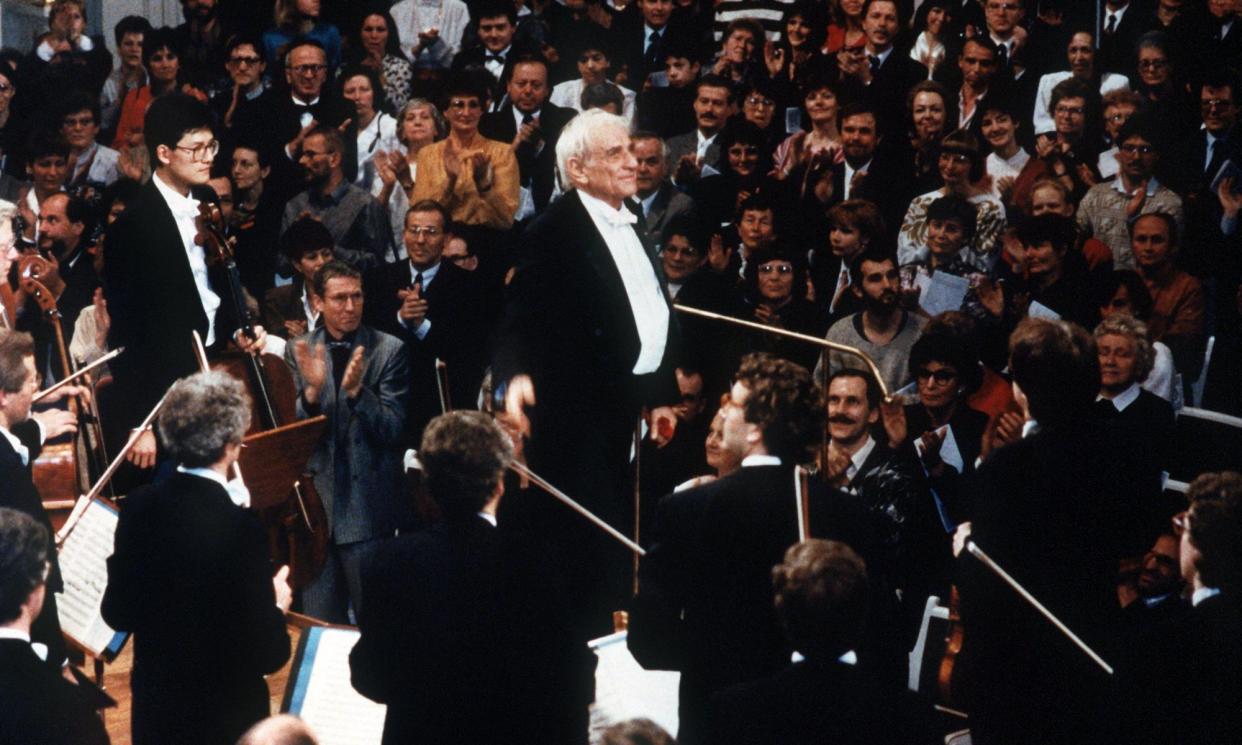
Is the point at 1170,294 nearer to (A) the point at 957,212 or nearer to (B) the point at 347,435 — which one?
(A) the point at 957,212

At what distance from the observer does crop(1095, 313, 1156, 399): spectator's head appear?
416 centimetres

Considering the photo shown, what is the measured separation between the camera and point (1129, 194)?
523cm

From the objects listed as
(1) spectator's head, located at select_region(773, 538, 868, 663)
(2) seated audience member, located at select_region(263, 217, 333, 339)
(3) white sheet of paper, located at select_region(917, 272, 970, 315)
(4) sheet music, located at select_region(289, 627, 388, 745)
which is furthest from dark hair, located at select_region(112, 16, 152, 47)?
(1) spectator's head, located at select_region(773, 538, 868, 663)

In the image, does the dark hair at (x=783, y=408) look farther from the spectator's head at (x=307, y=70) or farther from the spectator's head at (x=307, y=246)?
the spectator's head at (x=307, y=70)

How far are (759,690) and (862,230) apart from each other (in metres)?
3.38

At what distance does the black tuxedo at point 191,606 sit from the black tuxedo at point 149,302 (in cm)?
161

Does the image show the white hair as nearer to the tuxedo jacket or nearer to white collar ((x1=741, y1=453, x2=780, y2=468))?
white collar ((x1=741, y1=453, x2=780, y2=468))

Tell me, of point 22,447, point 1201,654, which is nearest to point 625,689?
point 1201,654

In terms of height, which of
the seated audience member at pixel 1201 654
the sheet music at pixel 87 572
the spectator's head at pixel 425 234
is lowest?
the sheet music at pixel 87 572

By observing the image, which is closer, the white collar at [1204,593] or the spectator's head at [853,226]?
the white collar at [1204,593]

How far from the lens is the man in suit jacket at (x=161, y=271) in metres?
4.31

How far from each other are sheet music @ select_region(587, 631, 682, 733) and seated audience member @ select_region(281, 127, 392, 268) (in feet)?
11.3

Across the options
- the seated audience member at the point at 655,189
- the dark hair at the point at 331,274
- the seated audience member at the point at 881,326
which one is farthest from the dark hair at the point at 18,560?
the seated audience member at the point at 655,189

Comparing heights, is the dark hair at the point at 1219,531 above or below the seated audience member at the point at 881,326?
above
